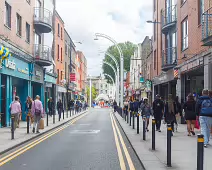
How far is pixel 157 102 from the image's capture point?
1620 centimetres

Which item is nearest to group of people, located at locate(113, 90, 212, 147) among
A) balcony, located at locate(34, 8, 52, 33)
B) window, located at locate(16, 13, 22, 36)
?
window, located at locate(16, 13, 22, 36)

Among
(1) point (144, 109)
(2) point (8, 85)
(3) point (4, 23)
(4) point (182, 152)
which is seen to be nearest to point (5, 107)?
(2) point (8, 85)

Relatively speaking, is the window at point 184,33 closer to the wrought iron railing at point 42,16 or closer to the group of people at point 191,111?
the group of people at point 191,111

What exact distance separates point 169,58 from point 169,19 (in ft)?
9.39

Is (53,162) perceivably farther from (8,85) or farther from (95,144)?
(8,85)

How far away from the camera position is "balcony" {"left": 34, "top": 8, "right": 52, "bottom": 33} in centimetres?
2793

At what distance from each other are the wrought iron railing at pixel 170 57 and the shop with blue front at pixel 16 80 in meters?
10.0

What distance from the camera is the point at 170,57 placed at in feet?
83.6

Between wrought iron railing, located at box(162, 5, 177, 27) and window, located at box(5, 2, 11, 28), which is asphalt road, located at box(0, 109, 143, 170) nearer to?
window, located at box(5, 2, 11, 28)

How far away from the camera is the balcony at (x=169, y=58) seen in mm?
24573

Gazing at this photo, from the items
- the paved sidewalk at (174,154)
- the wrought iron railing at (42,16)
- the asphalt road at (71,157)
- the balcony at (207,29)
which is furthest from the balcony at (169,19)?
the asphalt road at (71,157)

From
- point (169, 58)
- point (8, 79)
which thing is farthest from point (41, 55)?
point (169, 58)

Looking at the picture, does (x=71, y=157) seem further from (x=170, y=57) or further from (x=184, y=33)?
(x=170, y=57)

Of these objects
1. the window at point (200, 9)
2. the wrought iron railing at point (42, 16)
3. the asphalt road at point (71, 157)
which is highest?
the wrought iron railing at point (42, 16)
